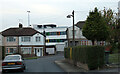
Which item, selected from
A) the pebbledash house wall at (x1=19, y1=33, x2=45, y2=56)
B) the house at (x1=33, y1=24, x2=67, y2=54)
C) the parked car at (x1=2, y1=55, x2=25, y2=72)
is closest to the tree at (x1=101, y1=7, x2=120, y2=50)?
the parked car at (x1=2, y1=55, x2=25, y2=72)

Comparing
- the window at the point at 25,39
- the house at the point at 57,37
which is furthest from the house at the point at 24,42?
the house at the point at 57,37

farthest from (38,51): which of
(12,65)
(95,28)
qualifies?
(12,65)

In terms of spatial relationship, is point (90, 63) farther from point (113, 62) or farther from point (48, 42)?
point (48, 42)

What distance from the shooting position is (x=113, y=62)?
69.2 ft

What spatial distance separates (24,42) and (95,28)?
29.5 metres

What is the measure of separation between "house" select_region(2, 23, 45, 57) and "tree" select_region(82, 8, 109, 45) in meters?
26.4

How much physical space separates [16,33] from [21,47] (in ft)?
13.1

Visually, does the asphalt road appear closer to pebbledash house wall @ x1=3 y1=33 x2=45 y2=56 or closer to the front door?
the front door

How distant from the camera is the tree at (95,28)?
36.3 metres

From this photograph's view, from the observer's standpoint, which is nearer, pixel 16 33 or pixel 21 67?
pixel 21 67

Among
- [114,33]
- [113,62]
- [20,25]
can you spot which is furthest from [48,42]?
[113,62]

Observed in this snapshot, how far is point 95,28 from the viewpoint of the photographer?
36.6 meters

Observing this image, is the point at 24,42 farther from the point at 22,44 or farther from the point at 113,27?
the point at 113,27

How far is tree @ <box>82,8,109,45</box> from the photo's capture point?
119 feet
